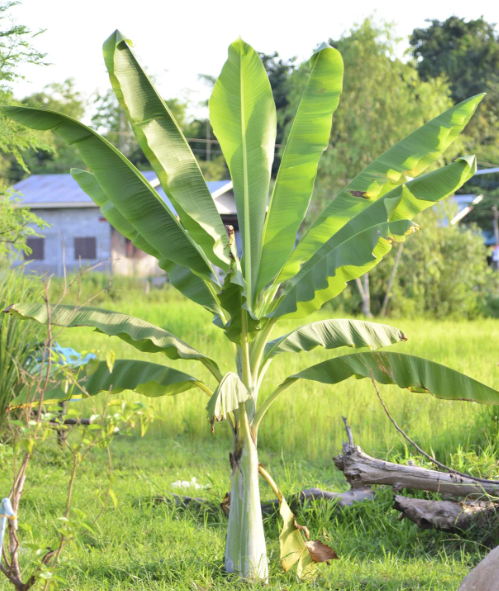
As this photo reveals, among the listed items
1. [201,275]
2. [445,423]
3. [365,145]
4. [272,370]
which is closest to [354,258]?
[201,275]

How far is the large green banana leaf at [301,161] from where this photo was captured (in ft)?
13.7

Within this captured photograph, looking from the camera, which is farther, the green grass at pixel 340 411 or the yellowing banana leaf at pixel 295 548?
the green grass at pixel 340 411

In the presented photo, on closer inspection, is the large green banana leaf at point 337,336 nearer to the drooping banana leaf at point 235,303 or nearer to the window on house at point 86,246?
the drooping banana leaf at point 235,303

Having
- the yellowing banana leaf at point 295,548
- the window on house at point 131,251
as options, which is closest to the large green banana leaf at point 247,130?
the yellowing banana leaf at point 295,548

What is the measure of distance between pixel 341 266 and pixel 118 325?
139 centimetres

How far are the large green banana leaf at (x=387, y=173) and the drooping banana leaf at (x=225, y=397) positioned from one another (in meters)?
1.02

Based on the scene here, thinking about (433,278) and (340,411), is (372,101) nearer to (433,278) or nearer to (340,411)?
(433,278)

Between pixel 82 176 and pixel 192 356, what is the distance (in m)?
1.88

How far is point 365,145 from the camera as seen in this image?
1811 centimetres

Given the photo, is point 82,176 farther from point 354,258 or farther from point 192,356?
point 354,258

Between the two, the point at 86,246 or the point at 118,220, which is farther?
the point at 86,246

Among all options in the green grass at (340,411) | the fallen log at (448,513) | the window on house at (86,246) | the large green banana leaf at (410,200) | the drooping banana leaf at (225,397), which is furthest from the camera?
the window on house at (86,246)

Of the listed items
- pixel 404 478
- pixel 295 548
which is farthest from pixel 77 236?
pixel 295 548

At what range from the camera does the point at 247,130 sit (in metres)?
4.24
